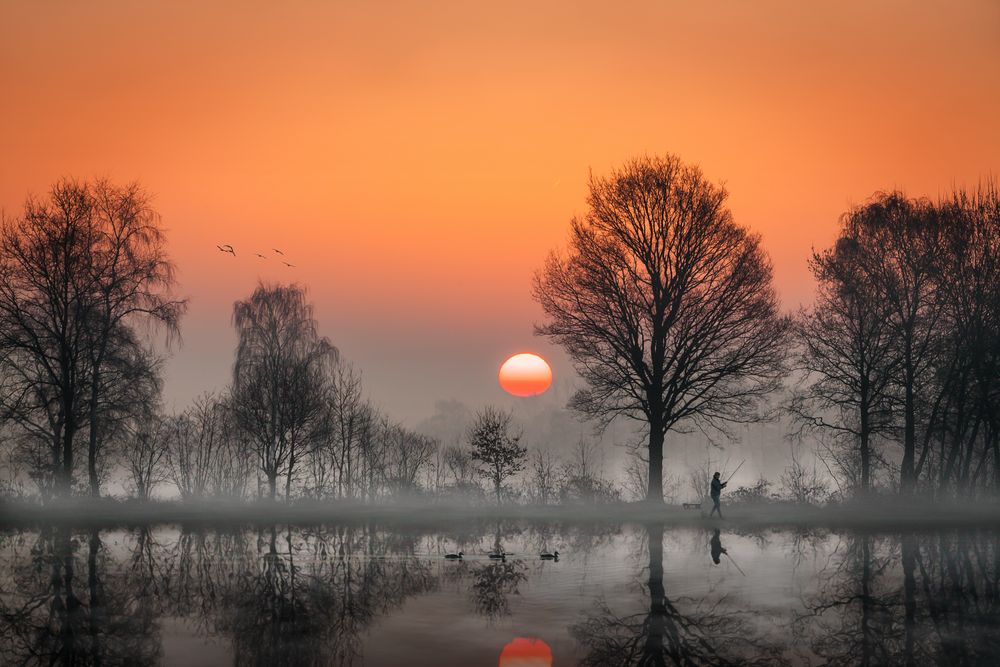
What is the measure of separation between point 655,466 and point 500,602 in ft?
75.1

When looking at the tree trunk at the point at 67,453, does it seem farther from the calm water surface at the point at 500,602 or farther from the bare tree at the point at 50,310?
the calm water surface at the point at 500,602

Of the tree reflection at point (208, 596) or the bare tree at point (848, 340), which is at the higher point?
the bare tree at point (848, 340)

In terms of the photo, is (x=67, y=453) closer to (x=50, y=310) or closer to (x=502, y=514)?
(x=50, y=310)

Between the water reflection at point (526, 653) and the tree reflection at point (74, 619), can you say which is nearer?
the water reflection at point (526, 653)

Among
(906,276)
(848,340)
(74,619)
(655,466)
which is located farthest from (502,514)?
(74,619)

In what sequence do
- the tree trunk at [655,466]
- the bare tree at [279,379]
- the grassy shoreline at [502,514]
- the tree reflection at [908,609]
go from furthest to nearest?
1. the bare tree at [279,379]
2. the tree trunk at [655,466]
3. the grassy shoreline at [502,514]
4. the tree reflection at [908,609]

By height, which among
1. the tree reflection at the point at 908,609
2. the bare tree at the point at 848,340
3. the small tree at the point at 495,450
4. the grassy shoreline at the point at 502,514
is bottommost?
the grassy shoreline at the point at 502,514

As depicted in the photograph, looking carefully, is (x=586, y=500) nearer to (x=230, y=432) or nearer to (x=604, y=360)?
(x=604, y=360)

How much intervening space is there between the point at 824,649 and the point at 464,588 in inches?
294

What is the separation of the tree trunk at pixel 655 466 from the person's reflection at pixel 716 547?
8.31 meters

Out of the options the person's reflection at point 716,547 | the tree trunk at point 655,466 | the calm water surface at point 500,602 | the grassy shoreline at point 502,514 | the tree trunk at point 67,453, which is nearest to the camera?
the calm water surface at point 500,602

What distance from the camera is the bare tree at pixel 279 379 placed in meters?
43.7

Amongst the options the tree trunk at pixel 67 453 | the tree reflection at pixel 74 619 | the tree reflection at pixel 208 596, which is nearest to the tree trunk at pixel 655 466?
the tree reflection at pixel 208 596

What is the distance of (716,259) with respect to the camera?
118 feet
